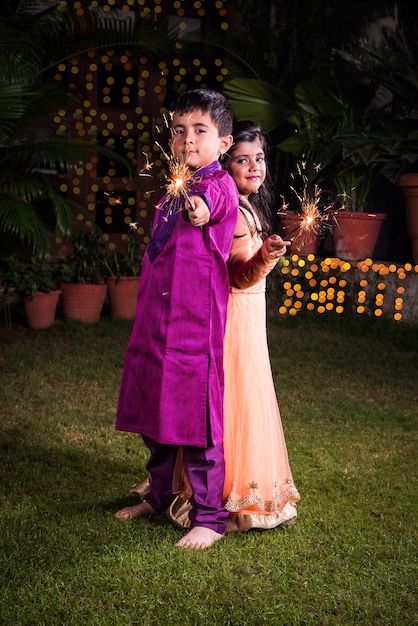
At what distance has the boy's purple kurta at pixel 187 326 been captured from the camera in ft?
8.55

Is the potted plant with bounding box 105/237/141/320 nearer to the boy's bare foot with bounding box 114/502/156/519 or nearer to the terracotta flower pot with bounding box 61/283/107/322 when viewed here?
the terracotta flower pot with bounding box 61/283/107/322

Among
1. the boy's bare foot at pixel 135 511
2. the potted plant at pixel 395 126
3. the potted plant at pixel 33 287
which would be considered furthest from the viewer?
the potted plant at pixel 395 126

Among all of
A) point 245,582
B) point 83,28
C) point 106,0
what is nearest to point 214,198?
point 245,582

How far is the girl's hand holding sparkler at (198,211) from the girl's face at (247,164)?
18.3 inches

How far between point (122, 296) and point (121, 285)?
0.09m

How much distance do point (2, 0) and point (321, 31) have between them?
2859 millimetres

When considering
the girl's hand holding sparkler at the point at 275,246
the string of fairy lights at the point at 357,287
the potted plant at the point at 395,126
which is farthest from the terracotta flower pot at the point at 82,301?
the girl's hand holding sparkler at the point at 275,246

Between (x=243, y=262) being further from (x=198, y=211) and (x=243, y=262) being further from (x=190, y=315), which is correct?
(x=198, y=211)

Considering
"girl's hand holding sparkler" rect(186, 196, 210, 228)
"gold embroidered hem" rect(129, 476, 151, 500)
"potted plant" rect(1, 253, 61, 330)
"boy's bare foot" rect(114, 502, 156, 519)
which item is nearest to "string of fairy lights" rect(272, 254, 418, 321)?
"potted plant" rect(1, 253, 61, 330)

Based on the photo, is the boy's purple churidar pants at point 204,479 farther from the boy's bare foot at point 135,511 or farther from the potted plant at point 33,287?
the potted plant at point 33,287

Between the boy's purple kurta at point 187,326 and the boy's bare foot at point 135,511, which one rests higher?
the boy's purple kurta at point 187,326

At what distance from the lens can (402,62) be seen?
682cm

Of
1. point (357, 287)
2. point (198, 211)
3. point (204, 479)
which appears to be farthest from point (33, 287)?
point (198, 211)

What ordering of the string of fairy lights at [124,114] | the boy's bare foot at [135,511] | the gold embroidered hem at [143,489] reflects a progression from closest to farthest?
the boy's bare foot at [135,511], the gold embroidered hem at [143,489], the string of fairy lights at [124,114]
